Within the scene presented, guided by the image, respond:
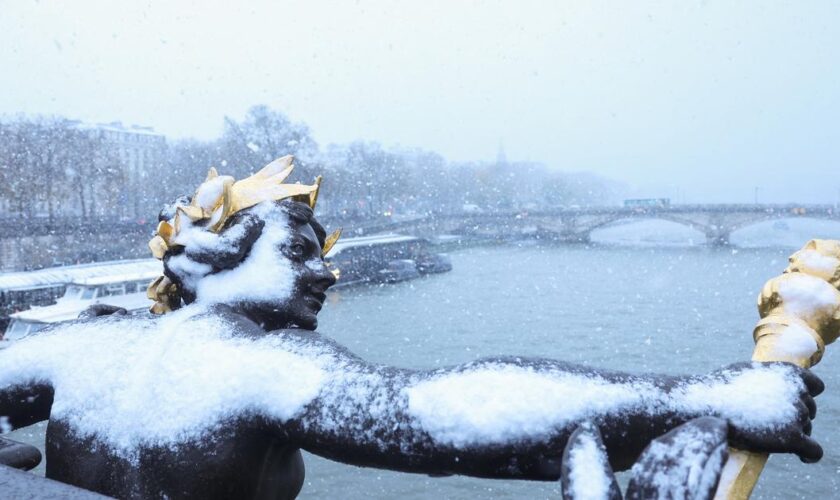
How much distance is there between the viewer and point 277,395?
155cm

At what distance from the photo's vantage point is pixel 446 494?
10.7 m

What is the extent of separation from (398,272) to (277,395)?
96.0 ft

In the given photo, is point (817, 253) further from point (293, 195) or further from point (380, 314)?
point (380, 314)

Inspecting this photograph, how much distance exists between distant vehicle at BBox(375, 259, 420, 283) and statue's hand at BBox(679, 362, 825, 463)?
94.4ft

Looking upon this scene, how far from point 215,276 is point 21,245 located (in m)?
30.2

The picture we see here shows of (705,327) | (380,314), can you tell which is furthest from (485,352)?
(705,327)

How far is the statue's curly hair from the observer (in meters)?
1.89

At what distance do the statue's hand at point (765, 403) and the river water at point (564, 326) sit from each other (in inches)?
385

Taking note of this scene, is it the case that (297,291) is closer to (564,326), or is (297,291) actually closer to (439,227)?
A: (564,326)

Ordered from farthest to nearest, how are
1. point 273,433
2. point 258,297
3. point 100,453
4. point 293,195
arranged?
point 293,195
point 258,297
point 100,453
point 273,433

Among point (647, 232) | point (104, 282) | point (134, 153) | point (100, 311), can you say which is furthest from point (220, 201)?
point (647, 232)

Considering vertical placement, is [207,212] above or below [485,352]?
above

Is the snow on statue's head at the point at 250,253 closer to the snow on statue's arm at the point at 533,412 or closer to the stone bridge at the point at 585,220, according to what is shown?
the snow on statue's arm at the point at 533,412

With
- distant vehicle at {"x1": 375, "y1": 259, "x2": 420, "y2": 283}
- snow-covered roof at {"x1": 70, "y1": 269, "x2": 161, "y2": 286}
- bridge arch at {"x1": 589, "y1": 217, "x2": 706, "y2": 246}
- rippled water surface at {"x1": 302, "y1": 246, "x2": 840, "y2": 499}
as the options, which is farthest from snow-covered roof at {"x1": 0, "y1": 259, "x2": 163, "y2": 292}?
bridge arch at {"x1": 589, "y1": 217, "x2": 706, "y2": 246}
